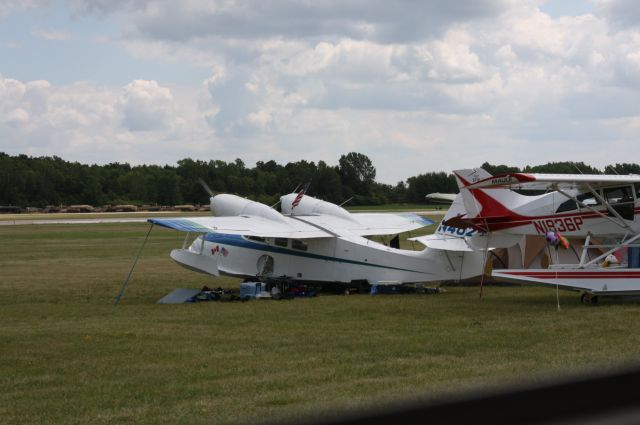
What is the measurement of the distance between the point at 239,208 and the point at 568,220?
7170 millimetres

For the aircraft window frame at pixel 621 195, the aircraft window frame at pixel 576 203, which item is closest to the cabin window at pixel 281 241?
the aircraft window frame at pixel 576 203

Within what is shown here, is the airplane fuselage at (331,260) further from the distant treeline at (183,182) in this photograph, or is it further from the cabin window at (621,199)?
the distant treeline at (183,182)

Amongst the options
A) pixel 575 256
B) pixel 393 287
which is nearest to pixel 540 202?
pixel 575 256

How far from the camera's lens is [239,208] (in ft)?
60.9

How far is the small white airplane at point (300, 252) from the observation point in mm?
16203

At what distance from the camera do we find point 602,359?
9000 mm

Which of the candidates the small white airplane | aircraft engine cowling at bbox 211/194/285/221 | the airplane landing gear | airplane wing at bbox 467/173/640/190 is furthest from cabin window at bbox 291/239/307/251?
the airplane landing gear

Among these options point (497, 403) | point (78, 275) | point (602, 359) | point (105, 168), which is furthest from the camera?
point (105, 168)

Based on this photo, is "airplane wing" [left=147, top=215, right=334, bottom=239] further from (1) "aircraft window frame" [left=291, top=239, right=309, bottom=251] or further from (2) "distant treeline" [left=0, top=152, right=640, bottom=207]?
(2) "distant treeline" [left=0, top=152, right=640, bottom=207]

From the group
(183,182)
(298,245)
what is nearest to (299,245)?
(298,245)

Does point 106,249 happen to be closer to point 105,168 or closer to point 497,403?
point 497,403

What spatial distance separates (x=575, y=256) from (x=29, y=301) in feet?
34.9

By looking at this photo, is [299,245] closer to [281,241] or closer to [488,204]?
[281,241]

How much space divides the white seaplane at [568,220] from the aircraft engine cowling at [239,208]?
13.8 ft
